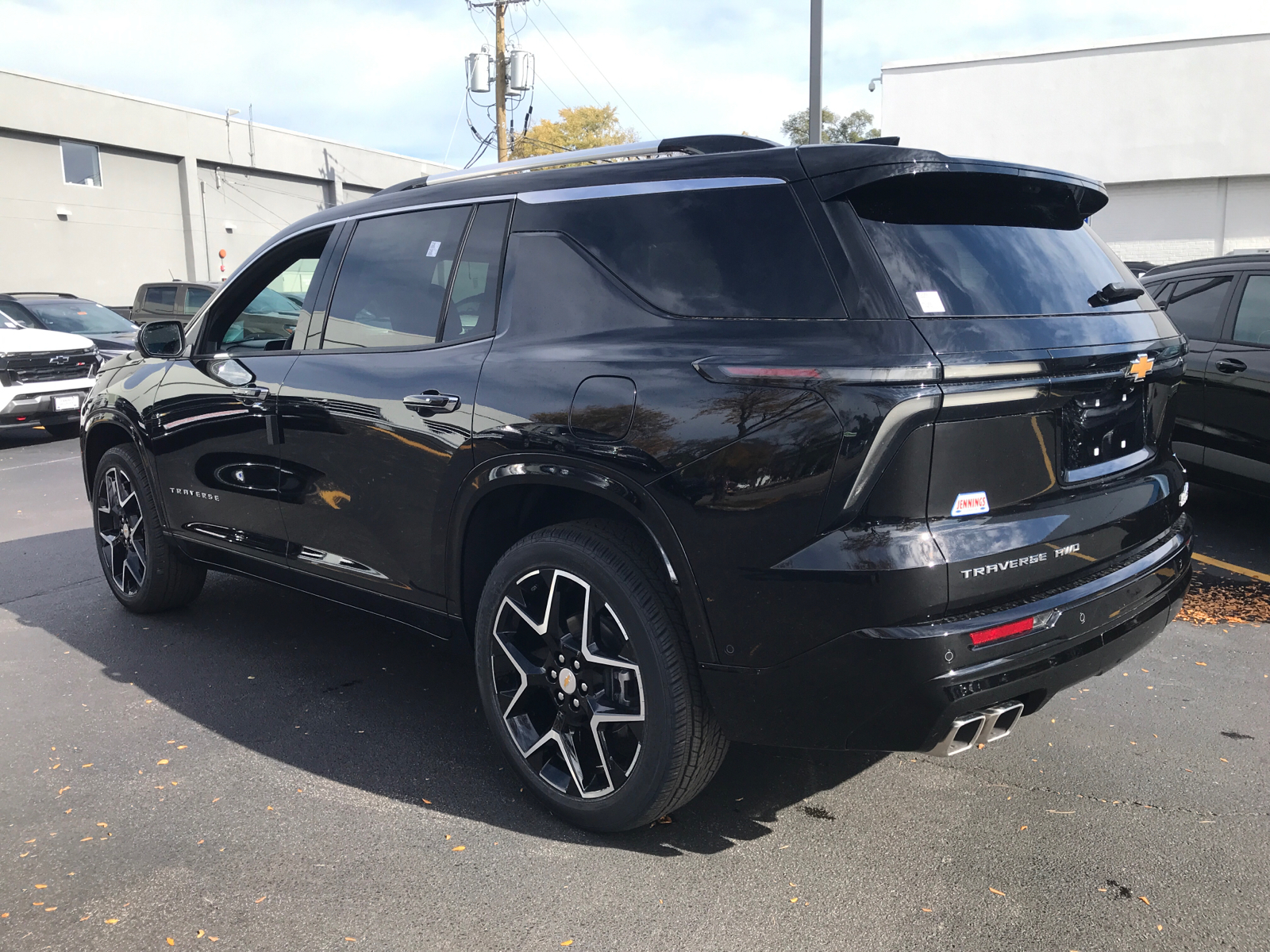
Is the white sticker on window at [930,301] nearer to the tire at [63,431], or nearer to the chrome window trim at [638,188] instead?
the chrome window trim at [638,188]

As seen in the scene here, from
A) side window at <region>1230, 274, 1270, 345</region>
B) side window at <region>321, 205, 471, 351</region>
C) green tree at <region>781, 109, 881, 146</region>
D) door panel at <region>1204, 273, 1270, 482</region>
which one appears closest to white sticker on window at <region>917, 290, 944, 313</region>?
side window at <region>321, 205, 471, 351</region>

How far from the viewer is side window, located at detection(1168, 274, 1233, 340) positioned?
21.5ft

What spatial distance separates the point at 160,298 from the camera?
22.3 m

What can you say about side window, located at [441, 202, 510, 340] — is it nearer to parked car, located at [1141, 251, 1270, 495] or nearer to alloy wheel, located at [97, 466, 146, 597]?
alloy wheel, located at [97, 466, 146, 597]

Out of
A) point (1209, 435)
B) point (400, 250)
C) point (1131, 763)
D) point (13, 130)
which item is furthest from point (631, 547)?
point (13, 130)

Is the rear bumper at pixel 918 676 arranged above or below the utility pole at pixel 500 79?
below

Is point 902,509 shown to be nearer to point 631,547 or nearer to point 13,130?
point 631,547

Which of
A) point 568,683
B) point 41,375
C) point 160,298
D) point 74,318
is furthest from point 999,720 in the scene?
point 160,298

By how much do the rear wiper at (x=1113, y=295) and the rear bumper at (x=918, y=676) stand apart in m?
0.79

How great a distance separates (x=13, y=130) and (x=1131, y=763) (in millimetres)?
34126

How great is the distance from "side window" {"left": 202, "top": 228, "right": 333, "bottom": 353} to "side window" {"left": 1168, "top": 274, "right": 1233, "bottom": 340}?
5.30m

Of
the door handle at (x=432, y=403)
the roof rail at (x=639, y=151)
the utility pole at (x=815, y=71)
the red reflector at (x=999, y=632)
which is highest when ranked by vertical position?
the utility pole at (x=815, y=71)

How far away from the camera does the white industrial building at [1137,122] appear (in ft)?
79.5

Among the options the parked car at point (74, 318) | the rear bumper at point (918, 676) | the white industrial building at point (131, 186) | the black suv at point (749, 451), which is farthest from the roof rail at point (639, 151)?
the white industrial building at point (131, 186)
